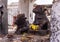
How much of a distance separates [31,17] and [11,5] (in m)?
0.60

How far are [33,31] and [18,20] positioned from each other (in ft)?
0.64

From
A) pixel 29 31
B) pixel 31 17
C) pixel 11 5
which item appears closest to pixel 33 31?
pixel 29 31

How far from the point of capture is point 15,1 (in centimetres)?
288

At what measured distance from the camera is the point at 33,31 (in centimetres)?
146

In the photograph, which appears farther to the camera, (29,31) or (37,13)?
(37,13)

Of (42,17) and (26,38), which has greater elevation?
(42,17)

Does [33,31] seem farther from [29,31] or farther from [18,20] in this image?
[18,20]

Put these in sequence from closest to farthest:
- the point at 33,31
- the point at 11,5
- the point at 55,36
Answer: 1. the point at 55,36
2. the point at 33,31
3. the point at 11,5

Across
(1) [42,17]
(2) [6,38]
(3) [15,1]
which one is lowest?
(2) [6,38]

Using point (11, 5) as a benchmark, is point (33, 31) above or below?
below

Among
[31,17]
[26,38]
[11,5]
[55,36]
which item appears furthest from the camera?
[11,5]

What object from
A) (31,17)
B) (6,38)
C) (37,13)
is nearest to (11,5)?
(31,17)

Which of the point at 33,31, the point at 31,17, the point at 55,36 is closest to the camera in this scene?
the point at 55,36

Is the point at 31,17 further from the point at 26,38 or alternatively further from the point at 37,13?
the point at 26,38
